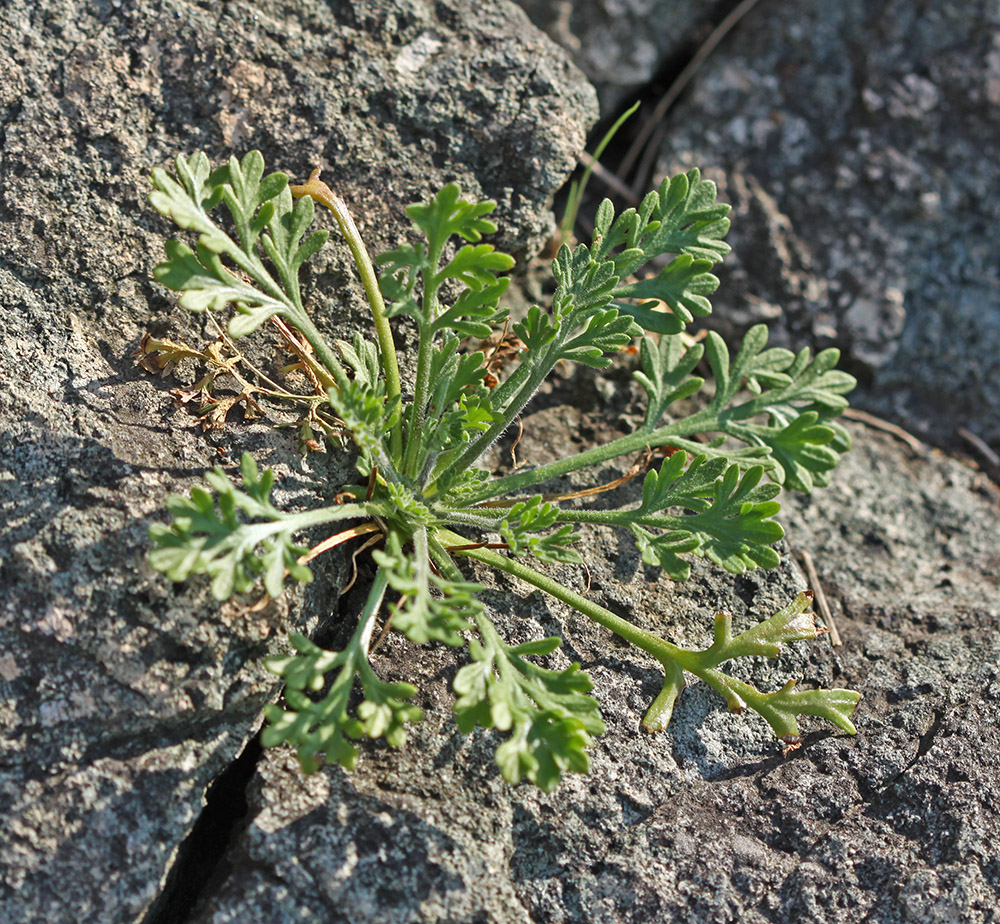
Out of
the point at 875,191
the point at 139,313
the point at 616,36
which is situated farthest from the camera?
the point at 616,36

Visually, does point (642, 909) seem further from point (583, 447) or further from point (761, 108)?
point (761, 108)

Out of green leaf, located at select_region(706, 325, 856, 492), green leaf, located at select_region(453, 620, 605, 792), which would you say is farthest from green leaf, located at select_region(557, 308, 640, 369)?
green leaf, located at select_region(453, 620, 605, 792)

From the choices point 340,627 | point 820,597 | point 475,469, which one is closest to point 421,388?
point 475,469

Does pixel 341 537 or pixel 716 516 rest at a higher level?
pixel 716 516

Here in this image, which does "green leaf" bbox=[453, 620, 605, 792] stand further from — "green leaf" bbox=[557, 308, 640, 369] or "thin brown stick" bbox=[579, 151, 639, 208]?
"thin brown stick" bbox=[579, 151, 639, 208]

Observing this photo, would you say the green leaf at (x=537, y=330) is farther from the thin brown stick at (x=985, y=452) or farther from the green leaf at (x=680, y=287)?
the thin brown stick at (x=985, y=452)

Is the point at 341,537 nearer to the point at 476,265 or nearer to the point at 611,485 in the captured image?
the point at 476,265

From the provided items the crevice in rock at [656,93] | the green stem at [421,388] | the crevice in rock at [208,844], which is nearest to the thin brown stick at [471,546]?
the green stem at [421,388]
